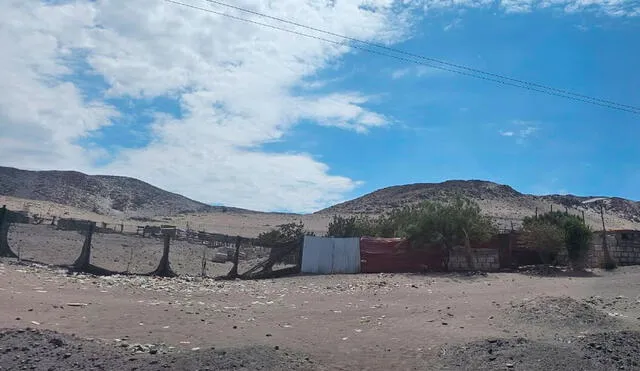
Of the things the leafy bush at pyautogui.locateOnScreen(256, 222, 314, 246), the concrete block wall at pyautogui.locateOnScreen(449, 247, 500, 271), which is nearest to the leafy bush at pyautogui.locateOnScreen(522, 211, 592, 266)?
the concrete block wall at pyautogui.locateOnScreen(449, 247, 500, 271)

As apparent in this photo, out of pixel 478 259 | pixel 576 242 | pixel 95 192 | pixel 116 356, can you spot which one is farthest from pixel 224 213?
pixel 116 356

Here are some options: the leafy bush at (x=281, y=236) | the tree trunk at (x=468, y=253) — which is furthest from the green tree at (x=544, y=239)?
the leafy bush at (x=281, y=236)

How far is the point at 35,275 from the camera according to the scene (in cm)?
2055

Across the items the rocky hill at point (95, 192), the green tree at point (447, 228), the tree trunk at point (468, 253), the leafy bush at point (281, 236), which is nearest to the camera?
the leafy bush at point (281, 236)

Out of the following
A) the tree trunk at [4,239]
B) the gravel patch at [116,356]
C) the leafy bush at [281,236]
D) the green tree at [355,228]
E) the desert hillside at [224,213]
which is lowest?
the gravel patch at [116,356]

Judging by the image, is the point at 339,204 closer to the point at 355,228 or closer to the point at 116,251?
the point at 355,228

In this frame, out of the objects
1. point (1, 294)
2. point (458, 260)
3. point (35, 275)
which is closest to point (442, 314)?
point (1, 294)

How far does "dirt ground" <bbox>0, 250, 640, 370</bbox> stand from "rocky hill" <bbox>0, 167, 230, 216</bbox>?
268 feet

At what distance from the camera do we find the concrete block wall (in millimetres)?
32156

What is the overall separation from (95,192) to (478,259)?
320 feet

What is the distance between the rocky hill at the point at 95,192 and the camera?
10269 centimetres

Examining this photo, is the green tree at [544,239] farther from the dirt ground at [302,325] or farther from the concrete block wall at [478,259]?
the dirt ground at [302,325]

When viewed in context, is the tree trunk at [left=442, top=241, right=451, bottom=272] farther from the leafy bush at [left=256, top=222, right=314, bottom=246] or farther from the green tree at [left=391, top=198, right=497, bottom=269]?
the leafy bush at [left=256, top=222, right=314, bottom=246]

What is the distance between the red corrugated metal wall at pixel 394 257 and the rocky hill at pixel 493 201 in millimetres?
55500
